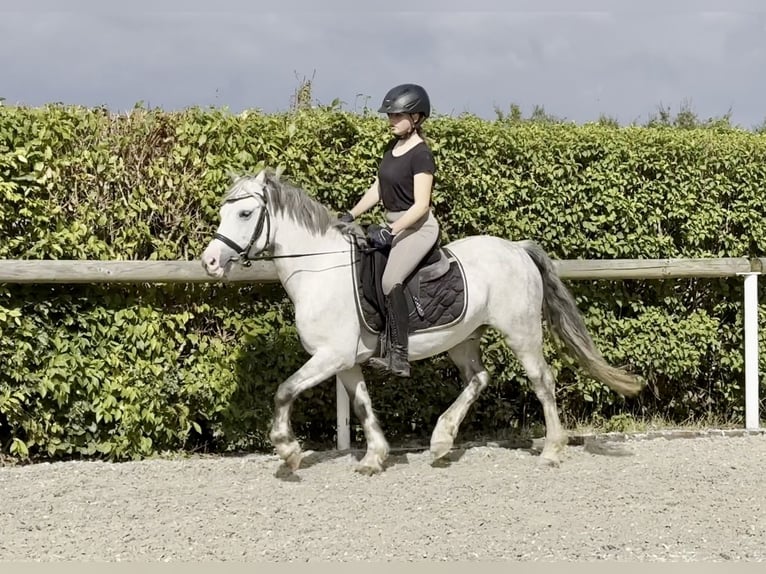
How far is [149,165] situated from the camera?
678 cm

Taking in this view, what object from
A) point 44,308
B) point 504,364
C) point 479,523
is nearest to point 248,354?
point 44,308

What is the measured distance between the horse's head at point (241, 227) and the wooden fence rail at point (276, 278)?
847 mm

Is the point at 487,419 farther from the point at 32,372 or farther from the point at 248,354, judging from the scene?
the point at 32,372

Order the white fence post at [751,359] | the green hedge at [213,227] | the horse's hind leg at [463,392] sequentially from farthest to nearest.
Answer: the white fence post at [751,359], the green hedge at [213,227], the horse's hind leg at [463,392]

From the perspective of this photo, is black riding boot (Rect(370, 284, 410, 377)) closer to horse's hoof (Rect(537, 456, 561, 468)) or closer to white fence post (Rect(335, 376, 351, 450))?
white fence post (Rect(335, 376, 351, 450))

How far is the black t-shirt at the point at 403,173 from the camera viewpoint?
19.9 ft

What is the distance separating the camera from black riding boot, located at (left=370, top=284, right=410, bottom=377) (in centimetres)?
604

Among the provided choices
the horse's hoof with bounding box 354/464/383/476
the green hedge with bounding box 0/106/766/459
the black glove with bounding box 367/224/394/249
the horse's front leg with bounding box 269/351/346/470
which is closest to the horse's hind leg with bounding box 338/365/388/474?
the horse's hoof with bounding box 354/464/383/476

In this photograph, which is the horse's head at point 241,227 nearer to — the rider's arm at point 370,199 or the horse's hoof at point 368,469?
the rider's arm at point 370,199

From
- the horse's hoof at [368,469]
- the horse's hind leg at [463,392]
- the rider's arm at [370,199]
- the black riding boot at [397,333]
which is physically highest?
the rider's arm at [370,199]

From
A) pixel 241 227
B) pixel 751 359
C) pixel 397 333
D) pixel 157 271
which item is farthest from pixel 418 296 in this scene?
pixel 751 359

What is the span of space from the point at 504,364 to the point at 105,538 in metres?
3.88

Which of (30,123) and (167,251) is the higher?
(30,123)

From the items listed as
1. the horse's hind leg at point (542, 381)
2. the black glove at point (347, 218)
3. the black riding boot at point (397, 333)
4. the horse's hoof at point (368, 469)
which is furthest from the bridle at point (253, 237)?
the horse's hind leg at point (542, 381)
